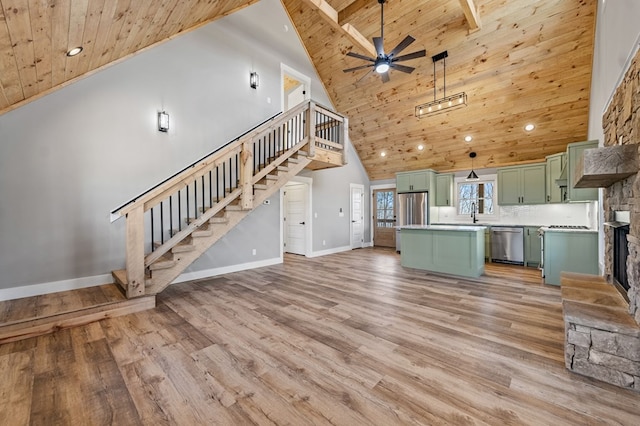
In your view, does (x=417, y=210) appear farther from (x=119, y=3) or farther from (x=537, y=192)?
(x=119, y=3)

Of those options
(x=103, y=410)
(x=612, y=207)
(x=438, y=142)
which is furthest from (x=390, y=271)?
(x=103, y=410)

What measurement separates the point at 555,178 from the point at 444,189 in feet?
8.09

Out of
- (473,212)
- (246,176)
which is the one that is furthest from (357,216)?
(246,176)

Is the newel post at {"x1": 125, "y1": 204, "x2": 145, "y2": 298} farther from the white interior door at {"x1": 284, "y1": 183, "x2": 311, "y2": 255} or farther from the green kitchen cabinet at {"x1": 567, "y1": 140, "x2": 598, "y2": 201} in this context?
the green kitchen cabinet at {"x1": 567, "y1": 140, "x2": 598, "y2": 201}

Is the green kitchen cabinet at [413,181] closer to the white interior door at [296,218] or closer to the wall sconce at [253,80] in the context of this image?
the white interior door at [296,218]

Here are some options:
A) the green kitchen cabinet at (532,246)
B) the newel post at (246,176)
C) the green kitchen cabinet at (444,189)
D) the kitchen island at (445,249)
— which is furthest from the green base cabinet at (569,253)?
the newel post at (246,176)

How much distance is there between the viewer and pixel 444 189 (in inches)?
299

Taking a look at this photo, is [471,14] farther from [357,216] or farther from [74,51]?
[357,216]

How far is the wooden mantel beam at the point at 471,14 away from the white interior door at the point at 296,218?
15.1ft

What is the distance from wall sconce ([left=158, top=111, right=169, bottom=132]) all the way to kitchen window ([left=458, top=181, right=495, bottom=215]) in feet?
24.2

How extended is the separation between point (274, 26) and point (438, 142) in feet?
16.1

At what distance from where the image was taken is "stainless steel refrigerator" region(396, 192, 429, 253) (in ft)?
25.1

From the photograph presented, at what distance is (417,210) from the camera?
7762 mm

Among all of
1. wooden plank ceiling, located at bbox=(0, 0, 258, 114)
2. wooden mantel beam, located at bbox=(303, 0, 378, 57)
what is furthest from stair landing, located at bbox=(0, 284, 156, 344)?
wooden mantel beam, located at bbox=(303, 0, 378, 57)
